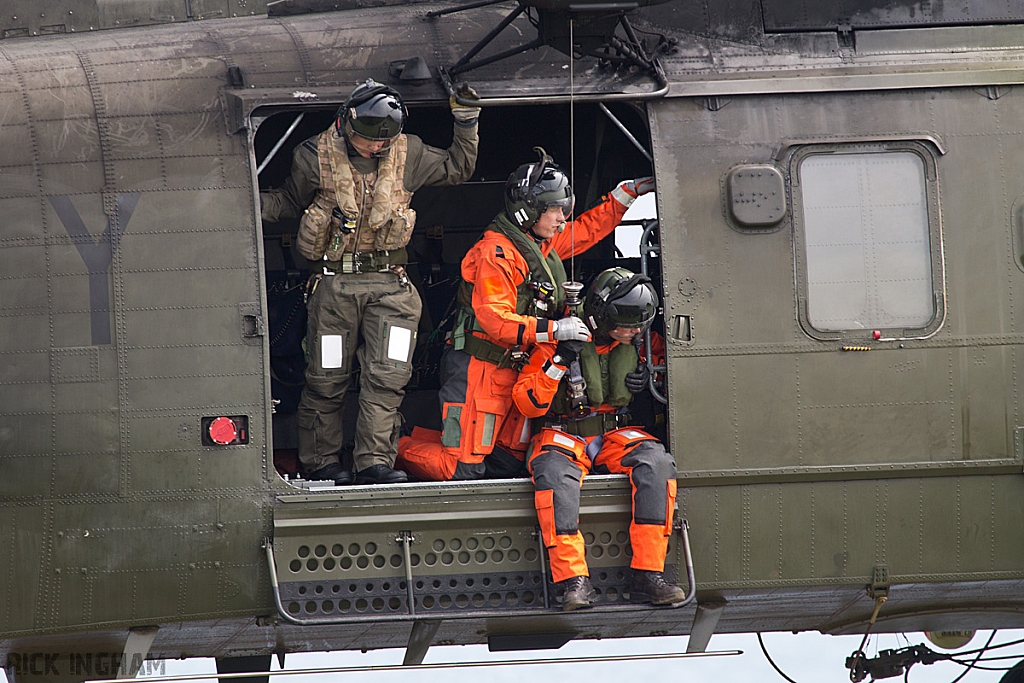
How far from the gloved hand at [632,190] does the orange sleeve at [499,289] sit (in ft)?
2.28

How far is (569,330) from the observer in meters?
5.88

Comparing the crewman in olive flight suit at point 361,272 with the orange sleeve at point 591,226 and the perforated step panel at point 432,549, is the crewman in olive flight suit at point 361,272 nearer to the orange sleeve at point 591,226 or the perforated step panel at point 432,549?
the perforated step panel at point 432,549

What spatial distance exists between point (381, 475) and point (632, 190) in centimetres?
193

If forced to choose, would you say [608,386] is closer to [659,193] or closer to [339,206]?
[659,193]

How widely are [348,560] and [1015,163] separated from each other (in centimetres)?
376

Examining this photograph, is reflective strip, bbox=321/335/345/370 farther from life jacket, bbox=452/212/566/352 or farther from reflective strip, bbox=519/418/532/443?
reflective strip, bbox=519/418/532/443

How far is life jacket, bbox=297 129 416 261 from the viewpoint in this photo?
5.97 m

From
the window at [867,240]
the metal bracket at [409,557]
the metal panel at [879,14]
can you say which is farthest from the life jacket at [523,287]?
the metal panel at [879,14]

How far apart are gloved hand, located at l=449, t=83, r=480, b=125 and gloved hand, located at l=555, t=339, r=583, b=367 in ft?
3.86

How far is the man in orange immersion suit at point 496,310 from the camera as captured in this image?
Result: 20.0 feet

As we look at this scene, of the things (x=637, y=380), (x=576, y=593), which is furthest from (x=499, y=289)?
(x=576, y=593)

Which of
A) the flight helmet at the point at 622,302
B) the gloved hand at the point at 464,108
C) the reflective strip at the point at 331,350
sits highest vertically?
the gloved hand at the point at 464,108

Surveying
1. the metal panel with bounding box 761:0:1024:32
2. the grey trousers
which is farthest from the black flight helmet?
the metal panel with bounding box 761:0:1024:32

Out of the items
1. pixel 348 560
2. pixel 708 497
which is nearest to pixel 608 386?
pixel 708 497
